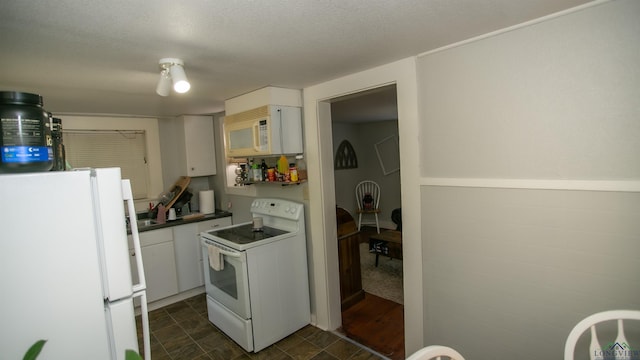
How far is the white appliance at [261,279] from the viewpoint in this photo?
2447 millimetres

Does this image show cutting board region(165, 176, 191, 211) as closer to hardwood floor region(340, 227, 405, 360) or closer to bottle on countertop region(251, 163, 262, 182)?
bottle on countertop region(251, 163, 262, 182)

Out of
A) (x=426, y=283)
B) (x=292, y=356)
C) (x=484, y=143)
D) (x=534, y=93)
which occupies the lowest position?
(x=292, y=356)

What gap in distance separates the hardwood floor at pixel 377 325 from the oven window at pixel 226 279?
3.45 feet

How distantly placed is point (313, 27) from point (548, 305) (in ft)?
5.80

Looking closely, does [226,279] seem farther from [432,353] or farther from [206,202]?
[432,353]

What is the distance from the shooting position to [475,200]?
5.65 ft

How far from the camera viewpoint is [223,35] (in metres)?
1.43

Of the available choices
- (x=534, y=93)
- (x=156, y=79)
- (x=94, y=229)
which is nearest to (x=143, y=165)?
(x=156, y=79)

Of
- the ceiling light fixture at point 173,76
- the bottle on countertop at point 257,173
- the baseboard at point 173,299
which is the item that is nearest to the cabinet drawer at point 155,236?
the baseboard at point 173,299

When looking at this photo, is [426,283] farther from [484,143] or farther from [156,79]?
[156,79]

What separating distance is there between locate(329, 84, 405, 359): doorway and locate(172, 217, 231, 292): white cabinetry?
1784mm

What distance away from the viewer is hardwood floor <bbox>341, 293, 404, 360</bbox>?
249 centimetres

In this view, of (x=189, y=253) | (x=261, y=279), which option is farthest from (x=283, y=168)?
(x=189, y=253)

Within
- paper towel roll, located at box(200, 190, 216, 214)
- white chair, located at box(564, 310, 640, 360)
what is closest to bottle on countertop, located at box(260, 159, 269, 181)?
paper towel roll, located at box(200, 190, 216, 214)
